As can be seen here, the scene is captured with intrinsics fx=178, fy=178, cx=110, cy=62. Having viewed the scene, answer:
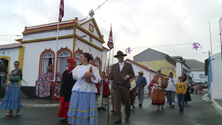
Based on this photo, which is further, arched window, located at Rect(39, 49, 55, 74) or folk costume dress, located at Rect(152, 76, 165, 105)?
arched window, located at Rect(39, 49, 55, 74)

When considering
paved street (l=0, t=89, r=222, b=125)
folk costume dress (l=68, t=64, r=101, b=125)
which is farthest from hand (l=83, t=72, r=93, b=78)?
paved street (l=0, t=89, r=222, b=125)

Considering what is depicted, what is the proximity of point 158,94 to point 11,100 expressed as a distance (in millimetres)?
6057

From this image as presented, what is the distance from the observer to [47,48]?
1373 centimetres

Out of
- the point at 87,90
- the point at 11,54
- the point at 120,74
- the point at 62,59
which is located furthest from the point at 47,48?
the point at 87,90

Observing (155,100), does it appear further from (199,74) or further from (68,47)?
(199,74)

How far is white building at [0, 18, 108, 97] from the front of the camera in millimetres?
13234

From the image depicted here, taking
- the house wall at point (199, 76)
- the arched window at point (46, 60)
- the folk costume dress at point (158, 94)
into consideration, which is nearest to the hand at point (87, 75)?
the folk costume dress at point (158, 94)

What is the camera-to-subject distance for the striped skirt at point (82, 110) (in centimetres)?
376

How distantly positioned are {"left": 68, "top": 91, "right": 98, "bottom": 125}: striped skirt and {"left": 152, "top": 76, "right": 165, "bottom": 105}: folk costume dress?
5.09m

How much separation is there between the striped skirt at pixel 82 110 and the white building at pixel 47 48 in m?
9.38

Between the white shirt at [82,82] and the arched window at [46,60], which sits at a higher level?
the arched window at [46,60]

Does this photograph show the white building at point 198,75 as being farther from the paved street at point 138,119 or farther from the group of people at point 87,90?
the paved street at point 138,119

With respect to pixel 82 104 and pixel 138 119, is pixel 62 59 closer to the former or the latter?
pixel 138 119

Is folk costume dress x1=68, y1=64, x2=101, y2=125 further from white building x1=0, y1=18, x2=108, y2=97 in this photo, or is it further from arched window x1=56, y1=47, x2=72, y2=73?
arched window x1=56, y1=47, x2=72, y2=73
